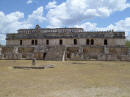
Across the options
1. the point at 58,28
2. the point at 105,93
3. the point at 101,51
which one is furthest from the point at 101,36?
the point at 105,93

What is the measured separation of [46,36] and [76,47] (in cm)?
794

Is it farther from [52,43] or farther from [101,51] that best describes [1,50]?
[101,51]

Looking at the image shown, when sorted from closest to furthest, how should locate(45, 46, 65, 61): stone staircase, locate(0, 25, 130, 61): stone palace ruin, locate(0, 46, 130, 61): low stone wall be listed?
locate(0, 46, 130, 61): low stone wall
locate(45, 46, 65, 61): stone staircase
locate(0, 25, 130, 61): stone palace ruin

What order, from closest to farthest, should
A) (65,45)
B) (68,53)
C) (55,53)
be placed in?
(55,53), (68,53), (65,45)

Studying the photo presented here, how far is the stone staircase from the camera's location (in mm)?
23572

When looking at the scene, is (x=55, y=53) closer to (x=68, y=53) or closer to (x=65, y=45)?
(x=68, y=53)

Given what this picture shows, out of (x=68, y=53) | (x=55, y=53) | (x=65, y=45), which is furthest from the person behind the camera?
(x=65, y=45)

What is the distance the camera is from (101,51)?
27.7m

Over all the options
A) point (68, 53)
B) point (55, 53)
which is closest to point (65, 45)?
point (68, 53)

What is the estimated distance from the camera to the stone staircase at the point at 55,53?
23.6 m

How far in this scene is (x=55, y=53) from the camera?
25.2 meters

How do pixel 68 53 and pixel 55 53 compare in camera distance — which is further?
pixel 68 53

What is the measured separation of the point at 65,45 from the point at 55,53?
4278 millimetres

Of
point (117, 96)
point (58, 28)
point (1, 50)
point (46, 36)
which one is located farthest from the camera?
point (58, 28)
